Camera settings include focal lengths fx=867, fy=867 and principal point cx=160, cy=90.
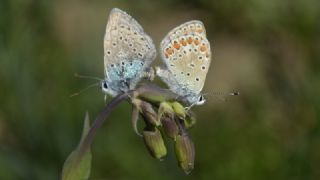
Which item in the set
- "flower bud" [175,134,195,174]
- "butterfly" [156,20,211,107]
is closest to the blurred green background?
"butterfly" [156,20,211,107]

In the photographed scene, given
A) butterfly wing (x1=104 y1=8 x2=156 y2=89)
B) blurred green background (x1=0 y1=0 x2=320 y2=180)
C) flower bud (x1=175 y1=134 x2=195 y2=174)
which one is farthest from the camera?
blurred green background (x1=0 y1=0 x2=320 y2=180)

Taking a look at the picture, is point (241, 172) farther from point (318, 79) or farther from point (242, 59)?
point (242, 59)

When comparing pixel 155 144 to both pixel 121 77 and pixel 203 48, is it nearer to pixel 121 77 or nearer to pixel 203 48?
pixel 121 77

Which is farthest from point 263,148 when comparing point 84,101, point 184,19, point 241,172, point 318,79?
point 184,19

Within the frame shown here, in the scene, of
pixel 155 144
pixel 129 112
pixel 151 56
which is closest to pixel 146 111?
pixel 155 144

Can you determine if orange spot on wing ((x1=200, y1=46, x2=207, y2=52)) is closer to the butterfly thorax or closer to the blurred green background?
the butterfly thorax

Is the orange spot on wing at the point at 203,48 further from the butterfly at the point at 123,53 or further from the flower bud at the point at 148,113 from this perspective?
the flower bud at the point at 148,113
